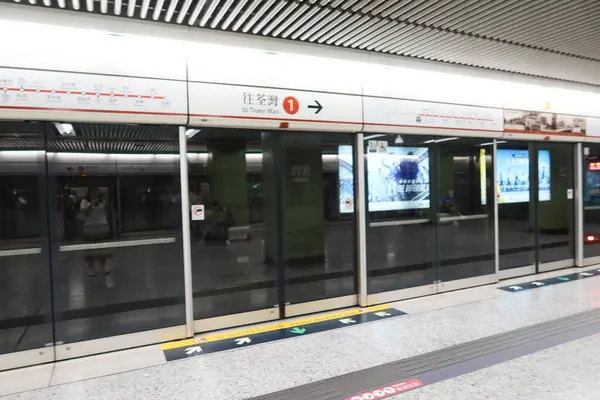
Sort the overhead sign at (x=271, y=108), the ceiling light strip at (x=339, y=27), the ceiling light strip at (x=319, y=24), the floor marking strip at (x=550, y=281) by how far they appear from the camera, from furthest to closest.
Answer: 1. the floor marking strip at (x=550, y=281)
2. the overhead sign at (x=271, y=108)
3. the ceiling light strip at (x=339, y=27)
4. the ceiling light strip at (x=319, y=24)

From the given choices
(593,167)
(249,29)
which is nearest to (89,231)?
(249,29)

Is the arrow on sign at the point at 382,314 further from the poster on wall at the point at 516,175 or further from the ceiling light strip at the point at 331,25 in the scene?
the ceiling light strip at the point at 331,25

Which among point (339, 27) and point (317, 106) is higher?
point (339, 27)

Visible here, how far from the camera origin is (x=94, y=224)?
377 centimetres

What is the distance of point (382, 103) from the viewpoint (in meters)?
4.89

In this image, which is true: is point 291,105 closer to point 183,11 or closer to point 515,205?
point 183,11

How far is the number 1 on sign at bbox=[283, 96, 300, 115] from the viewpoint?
4.38m

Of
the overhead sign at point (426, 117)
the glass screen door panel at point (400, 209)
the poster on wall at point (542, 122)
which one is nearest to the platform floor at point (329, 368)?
the glass screen door panel at point (400, 209)

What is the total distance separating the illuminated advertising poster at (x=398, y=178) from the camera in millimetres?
5121

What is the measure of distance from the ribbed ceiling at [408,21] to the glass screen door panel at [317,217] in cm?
115

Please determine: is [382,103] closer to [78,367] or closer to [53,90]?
[53,90]

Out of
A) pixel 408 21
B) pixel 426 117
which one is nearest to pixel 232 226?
pixel 408 21

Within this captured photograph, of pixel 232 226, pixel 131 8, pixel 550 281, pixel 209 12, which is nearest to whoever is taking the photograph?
pixel 131 8

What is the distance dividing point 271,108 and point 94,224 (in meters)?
2.05
